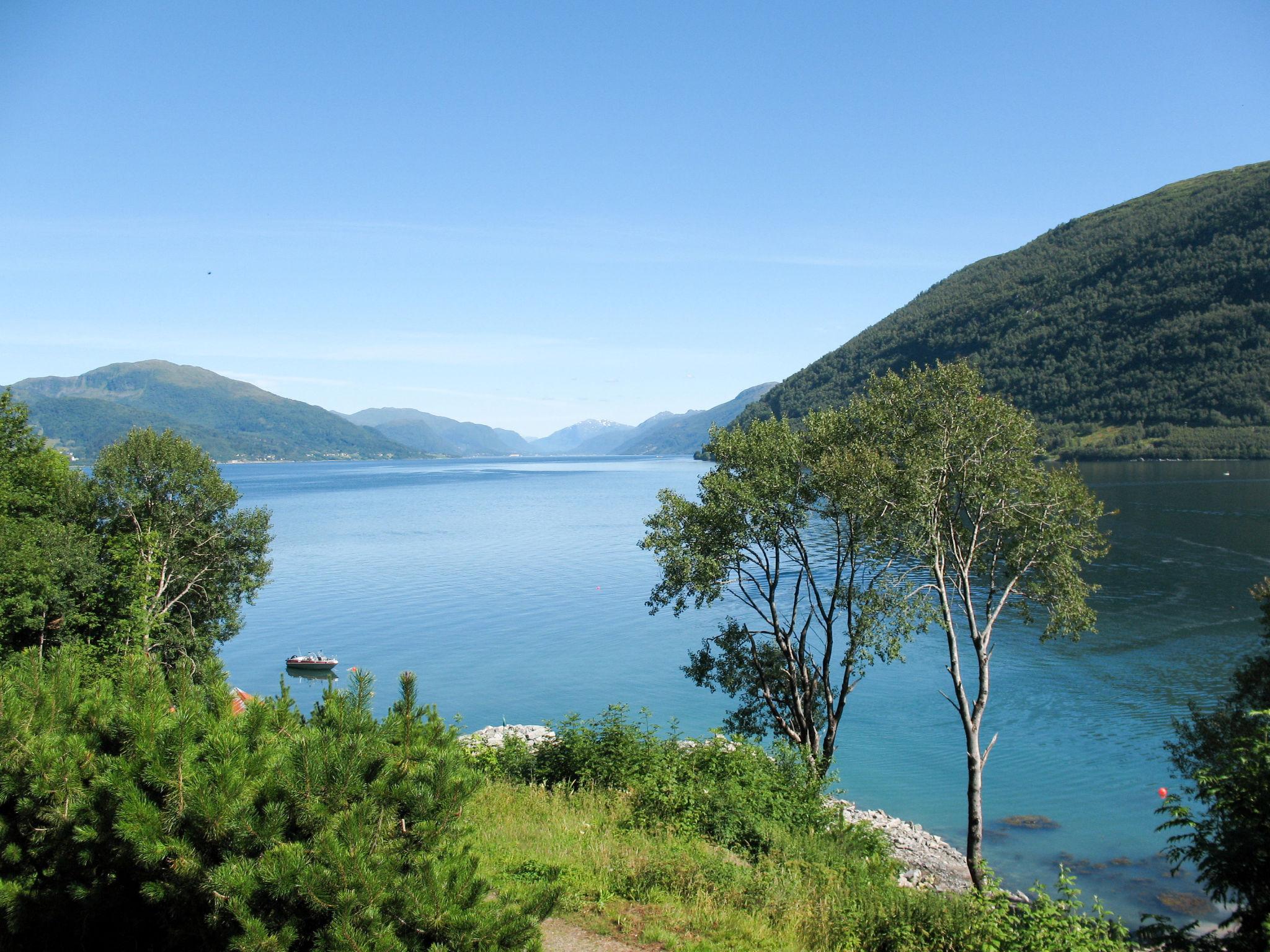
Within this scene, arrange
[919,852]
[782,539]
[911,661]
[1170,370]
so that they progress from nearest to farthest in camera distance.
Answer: [919,852], [782,539], [911,661], [1170,370]

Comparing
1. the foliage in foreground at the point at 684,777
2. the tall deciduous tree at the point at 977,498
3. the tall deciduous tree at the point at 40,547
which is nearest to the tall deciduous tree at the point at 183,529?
the tall deciduous tree at the point at 40,547

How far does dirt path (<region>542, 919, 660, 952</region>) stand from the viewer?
27.6ft

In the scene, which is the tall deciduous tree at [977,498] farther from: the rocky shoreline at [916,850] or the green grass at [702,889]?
the green grass at [702,889]

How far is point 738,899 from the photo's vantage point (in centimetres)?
1008

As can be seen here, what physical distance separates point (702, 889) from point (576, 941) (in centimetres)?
210

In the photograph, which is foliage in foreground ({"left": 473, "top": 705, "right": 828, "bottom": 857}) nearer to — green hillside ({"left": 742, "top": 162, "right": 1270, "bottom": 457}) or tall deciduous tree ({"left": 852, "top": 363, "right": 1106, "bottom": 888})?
tall deciduous tree ({"left": 852, "top": 363, "right": 1106, "bottom": 888})

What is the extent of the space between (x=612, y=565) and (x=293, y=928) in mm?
66579

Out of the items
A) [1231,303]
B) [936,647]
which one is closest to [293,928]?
[936,647]

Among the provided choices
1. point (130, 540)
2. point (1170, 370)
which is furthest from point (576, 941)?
point (1170, 370)

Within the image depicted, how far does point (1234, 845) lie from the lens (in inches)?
351

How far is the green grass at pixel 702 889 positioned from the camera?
30.0 ft

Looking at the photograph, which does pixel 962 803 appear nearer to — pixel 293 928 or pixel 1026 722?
pixel 1026 722

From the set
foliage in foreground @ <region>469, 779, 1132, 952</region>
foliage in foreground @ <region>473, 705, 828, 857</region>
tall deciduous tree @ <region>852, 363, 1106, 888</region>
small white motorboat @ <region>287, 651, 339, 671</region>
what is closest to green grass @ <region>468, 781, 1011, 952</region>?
foliage in foreground @ <region>469, 779, 1132, 952</region>

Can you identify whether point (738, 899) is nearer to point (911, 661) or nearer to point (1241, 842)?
point (1241, 842)
